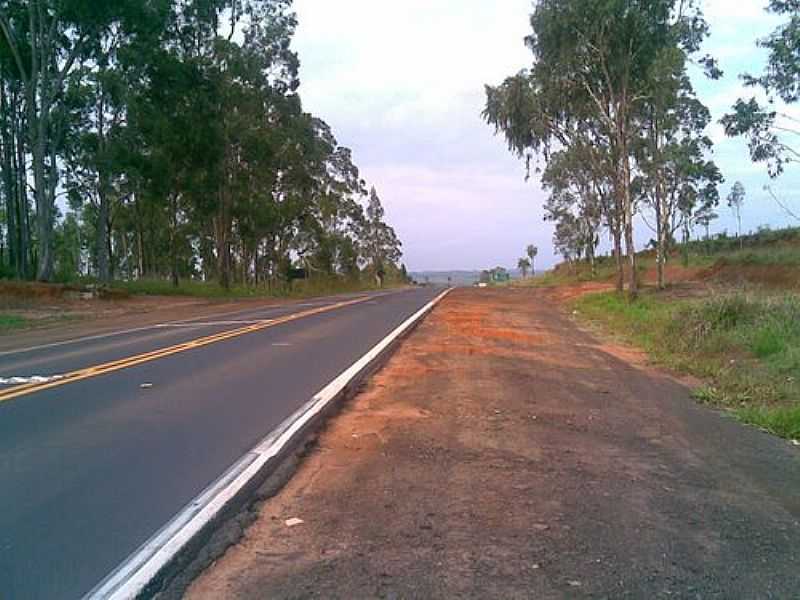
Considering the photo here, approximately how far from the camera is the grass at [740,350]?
33.2 ft

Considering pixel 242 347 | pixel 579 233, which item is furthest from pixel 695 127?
pixel 242 347

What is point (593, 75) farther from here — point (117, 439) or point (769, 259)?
point (117, 439)

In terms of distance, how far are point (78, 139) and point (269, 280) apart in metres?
27.0

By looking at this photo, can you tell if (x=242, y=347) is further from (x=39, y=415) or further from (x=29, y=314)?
(x=29, y=314)

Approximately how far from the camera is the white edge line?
435cm

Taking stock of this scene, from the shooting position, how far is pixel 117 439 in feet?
25.7

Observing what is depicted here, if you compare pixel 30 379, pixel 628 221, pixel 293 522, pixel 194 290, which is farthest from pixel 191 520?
pixel 194 290

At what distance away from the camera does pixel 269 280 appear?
219 feet

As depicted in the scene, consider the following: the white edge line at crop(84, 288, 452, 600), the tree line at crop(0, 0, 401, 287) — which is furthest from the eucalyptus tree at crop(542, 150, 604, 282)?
the white edge line at crop(84, 288, 452, 600)

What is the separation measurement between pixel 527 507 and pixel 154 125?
3697cm

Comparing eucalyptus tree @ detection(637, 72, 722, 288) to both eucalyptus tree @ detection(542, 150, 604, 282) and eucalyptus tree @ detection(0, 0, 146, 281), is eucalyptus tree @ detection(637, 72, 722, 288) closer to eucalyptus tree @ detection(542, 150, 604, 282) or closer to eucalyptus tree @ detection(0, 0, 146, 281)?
eucalyptus tree @ detection(542, 150, 604, 282)

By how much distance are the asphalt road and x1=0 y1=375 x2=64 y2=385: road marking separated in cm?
32

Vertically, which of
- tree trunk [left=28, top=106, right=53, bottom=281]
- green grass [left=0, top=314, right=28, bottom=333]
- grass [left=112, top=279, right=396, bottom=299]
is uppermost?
tree trunk [left=28, top=106, right=53, bottom=281]

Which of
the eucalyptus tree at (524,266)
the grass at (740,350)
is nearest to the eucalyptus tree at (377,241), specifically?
the eucalyptus tree at (524,266)
